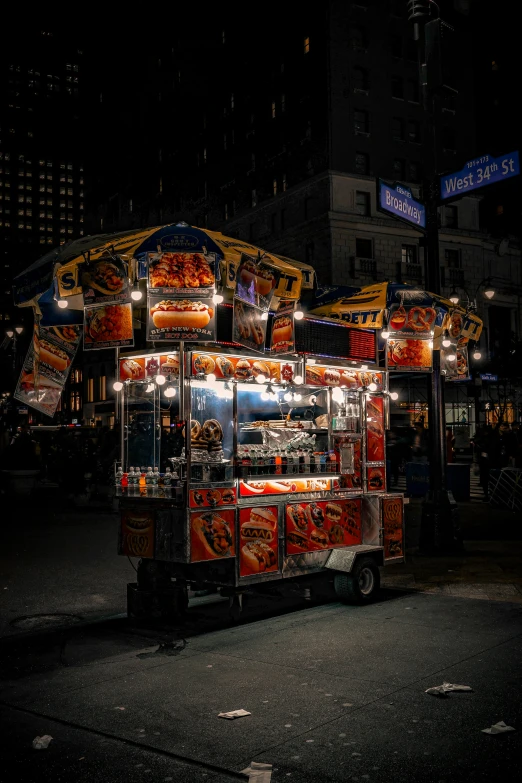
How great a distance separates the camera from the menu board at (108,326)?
25.6 feet

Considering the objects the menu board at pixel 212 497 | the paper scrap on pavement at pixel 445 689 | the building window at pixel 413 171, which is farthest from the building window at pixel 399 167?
the paper scrap on pavement at pixel 445 689

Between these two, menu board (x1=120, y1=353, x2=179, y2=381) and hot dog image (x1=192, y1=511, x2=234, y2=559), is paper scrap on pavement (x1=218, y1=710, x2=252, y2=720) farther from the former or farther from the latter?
menu board (x1=120, y1=353, x2=179, y2=381)

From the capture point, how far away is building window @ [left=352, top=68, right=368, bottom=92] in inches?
1863

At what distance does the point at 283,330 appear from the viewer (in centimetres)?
870

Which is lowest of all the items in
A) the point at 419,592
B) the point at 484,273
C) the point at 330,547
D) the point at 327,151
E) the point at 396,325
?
the point at 419,592

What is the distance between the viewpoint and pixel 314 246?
4688cm

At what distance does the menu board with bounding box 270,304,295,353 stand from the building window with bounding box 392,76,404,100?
45.4 metres

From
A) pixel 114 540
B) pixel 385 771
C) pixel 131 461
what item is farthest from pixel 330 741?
pixel 114 540

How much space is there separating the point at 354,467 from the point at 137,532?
312 centimetres

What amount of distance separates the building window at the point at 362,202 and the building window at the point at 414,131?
20.5 ft

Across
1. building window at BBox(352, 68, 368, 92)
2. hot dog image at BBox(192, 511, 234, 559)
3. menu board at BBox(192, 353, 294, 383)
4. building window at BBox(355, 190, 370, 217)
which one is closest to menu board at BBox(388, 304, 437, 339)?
menu board at BBox(192, 353, 294, 383)

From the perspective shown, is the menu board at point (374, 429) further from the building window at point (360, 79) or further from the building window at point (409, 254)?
the building window at point (360, 79)

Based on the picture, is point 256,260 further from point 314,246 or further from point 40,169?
point 40,169

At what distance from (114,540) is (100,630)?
6.36 m
